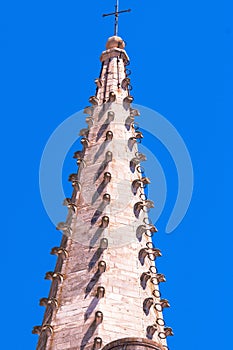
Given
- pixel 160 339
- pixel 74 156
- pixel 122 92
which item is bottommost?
pixel 160 339

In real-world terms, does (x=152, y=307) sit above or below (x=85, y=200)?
below

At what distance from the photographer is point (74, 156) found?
3809cm

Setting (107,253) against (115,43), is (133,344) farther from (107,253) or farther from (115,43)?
(115,43)

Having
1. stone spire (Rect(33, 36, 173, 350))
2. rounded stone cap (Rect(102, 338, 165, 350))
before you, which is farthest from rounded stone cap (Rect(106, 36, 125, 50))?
rounded stone cap (Rect(102, 338, 165, 350))

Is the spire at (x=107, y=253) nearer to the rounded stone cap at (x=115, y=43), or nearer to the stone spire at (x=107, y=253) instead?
the stone spire at (x=107, y=253)

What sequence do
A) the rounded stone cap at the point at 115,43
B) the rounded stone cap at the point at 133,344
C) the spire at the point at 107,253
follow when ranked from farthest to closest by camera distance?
the rounded stone cap at the point at 115,43
the spire at the point at 107,253
the rounded stone cap at the point at 133,344

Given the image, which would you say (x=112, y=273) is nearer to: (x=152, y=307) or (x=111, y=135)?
(x=152, y=307)

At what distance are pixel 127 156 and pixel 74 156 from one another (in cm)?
176

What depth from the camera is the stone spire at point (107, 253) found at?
3072cm

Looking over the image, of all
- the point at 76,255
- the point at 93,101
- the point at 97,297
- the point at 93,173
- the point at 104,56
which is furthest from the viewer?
the point at 104,56

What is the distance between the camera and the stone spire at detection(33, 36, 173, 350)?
3072 cm

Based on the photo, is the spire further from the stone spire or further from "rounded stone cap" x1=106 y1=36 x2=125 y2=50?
"rounded stone cap" x1=106 y1=36 x2=125 y2=50

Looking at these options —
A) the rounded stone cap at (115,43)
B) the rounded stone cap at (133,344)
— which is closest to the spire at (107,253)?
the rounded stone cap at (133,344)

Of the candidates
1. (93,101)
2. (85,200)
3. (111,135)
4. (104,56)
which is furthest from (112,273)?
(104,56)
